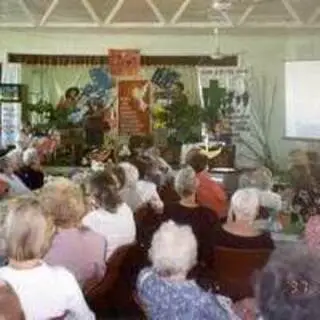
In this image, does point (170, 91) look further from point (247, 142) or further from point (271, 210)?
point (271, 210)

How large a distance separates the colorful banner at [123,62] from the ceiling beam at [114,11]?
2.07ft

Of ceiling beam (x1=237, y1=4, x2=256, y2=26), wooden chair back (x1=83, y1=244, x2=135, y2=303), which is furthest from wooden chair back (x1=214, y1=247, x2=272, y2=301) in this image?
ceiling beam (x1=237, y1=4, x2=256, y2=26)

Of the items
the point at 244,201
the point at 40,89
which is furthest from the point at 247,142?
the point at 244,201

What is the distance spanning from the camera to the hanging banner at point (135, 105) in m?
11.3

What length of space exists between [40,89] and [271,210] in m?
7.06

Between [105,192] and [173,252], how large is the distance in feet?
5.59

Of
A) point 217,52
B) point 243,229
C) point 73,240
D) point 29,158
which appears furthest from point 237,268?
point 217,52

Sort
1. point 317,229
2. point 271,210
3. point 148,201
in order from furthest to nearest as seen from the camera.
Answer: point 148,201, point 271,210, point 317,229

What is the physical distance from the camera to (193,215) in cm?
473

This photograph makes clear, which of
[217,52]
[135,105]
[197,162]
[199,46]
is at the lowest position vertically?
[197,162]

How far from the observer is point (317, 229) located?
13.2 ft

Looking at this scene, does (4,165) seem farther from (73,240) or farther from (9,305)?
(9,305)

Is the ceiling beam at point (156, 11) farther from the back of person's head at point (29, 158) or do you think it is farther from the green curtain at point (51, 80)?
the back of person's head at point (29, 158)

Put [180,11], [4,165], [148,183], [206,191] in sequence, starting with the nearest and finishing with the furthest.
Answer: [148,183] → [206,191] → [4,165] → [180,11]
